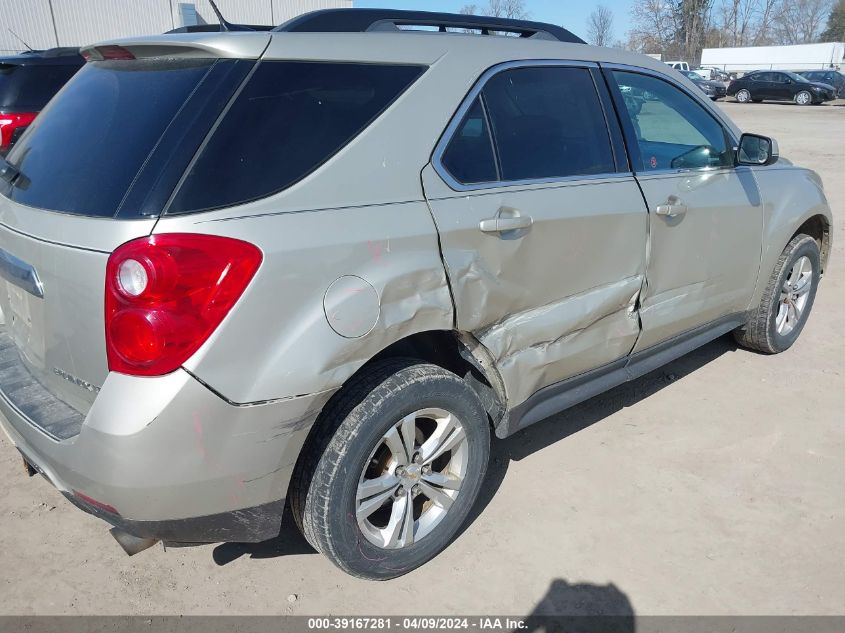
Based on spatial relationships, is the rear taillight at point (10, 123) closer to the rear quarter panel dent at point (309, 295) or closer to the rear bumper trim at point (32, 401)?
the rear bumper trim at point (32, 401)

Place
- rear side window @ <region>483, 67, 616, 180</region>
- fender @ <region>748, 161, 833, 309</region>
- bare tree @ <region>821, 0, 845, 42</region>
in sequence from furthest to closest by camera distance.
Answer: bare tree @ <region>821, 0, 845, 42</region> < fender @ <region>748, 161, 833, 309</region> < rear side window @ <region>483, 67, 616, 180</region>

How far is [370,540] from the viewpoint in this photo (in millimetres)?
2498

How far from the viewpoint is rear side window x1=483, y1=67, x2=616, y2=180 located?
9.01ft

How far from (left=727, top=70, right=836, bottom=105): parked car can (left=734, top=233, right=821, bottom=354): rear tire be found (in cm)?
3247

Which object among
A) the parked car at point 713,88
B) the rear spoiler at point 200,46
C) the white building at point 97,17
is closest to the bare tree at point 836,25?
the parked car at point 713,88

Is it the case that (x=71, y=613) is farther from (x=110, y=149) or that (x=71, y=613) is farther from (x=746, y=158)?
(x=746, y=158)

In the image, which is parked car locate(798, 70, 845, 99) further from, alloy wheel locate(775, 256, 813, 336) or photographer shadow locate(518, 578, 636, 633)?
photographer shadow locate(518, 578, 636, 633)

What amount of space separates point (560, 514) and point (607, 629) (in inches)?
24.9

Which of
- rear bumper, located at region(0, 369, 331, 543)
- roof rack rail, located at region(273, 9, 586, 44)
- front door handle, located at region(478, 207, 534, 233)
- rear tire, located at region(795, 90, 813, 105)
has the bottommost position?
rear tire, located at region(795, 90, 813, 105)

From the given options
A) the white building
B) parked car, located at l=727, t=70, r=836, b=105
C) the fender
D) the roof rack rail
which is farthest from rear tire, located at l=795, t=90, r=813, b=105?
the roof rack rail

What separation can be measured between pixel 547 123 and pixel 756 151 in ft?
5.05

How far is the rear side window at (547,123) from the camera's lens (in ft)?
9.01

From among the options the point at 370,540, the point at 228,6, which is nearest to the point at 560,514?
the point at 370,540

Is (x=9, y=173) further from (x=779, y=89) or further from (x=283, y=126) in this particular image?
(x=779, y=89)
